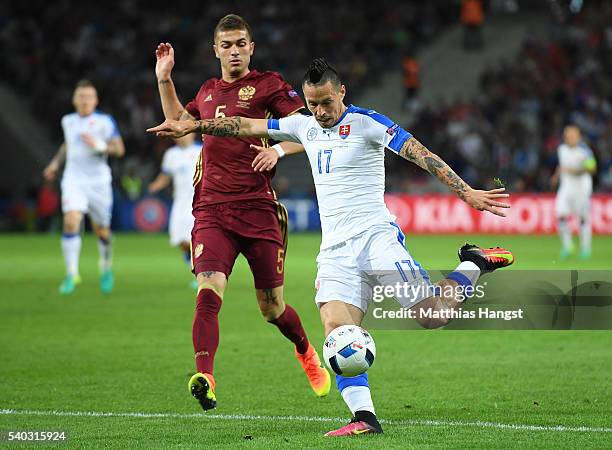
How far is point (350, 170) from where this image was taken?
22.6 feet

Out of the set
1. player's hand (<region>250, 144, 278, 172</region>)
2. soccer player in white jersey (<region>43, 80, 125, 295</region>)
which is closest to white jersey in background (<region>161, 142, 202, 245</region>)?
soccer player in white jersey (<region>43, 80, 125, 295</region>)

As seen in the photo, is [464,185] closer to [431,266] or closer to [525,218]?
[431,266]

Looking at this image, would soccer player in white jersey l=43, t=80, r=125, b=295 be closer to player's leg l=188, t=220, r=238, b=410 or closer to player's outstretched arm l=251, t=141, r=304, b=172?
player's leg l=188, t=220, r=238, b=410

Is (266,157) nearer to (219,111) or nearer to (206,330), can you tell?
(219,111)

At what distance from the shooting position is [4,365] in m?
9.48

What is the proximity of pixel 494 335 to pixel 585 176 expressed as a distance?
460 inches

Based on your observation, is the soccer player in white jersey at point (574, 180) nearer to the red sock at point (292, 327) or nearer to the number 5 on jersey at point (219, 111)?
the red sock at point (292, 327)

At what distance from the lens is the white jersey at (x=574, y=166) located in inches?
879

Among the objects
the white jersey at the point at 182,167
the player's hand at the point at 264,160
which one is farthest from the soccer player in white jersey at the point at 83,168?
the player's hand at the point at 264,160

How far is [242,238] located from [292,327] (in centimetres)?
80

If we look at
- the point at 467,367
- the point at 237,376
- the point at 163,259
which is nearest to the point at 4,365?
the point at 237,376

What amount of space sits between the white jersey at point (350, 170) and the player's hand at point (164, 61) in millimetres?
1433

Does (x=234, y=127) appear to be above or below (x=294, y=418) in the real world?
above

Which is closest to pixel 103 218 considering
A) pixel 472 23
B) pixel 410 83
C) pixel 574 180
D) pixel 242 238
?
pixel 242 238
